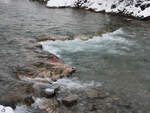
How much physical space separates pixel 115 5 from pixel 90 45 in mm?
16121

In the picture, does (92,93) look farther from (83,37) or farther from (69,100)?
(83,37)

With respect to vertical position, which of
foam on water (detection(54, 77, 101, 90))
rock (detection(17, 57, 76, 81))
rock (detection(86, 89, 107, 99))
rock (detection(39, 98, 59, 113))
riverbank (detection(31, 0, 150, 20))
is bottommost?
rock (detection(39, 98, 59, 113))

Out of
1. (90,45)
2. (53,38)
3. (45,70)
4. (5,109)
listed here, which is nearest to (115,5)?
(53,38)

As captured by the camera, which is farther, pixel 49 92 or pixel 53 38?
pixel 53 38

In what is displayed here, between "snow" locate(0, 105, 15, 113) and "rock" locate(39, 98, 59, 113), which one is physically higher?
"snow" locate(0, 105, 15, 113)

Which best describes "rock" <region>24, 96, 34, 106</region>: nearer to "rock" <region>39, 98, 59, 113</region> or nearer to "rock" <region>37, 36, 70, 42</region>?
"rock" <region>39, 98, 59, 113</region>

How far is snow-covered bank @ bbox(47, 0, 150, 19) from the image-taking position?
84.1 feet

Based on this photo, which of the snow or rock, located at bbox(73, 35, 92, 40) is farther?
rock, located at bbox(73, 35, 92, 40)

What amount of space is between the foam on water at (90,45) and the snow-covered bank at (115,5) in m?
10.2

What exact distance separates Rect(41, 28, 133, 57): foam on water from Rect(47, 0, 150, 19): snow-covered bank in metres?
10.2

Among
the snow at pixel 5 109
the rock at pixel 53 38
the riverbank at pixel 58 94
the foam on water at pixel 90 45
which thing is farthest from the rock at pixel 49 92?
the rock at pixel 53 38

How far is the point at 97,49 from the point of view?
14.1m

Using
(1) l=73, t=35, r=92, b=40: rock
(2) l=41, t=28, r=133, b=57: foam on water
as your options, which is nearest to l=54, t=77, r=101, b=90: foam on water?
(2) l=41, t=28, r=133, b=57: foam on water

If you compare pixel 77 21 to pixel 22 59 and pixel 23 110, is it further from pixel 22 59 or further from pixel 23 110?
pixel 23 110
